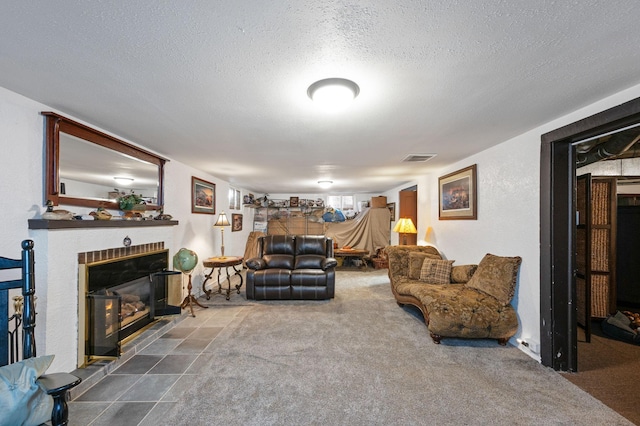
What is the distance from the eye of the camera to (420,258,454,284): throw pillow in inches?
130

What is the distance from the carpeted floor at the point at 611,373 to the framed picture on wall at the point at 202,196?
4.78m

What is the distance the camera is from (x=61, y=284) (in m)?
1.85

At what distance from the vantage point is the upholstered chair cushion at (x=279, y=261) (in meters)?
4.32

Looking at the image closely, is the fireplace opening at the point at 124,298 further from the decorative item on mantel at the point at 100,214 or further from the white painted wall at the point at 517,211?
the white painted wall at the point at 517,211

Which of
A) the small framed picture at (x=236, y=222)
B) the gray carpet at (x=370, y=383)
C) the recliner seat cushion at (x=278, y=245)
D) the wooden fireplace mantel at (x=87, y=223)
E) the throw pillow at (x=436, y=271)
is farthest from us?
the small framed picture at (x=236, y=222)

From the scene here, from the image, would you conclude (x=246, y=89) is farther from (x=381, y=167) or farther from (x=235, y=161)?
(x=381, y=167)

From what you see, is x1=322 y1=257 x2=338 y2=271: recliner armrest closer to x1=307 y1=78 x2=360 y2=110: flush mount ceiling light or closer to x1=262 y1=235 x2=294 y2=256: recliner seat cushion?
x1=262 y1=235 x2=294 y2=256: recliner seat cushion

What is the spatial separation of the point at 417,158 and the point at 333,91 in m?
2.23

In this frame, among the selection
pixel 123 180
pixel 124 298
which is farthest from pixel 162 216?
pixel 124 298

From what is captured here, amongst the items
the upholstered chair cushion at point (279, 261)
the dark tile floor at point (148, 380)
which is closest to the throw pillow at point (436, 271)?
the upholstered chair cushion at point (279, 261)

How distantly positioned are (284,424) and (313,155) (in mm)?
2657

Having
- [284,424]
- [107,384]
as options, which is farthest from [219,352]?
[284,424]

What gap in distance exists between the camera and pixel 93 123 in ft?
7.03

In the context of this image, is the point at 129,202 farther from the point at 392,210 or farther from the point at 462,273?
the point at 392,210
